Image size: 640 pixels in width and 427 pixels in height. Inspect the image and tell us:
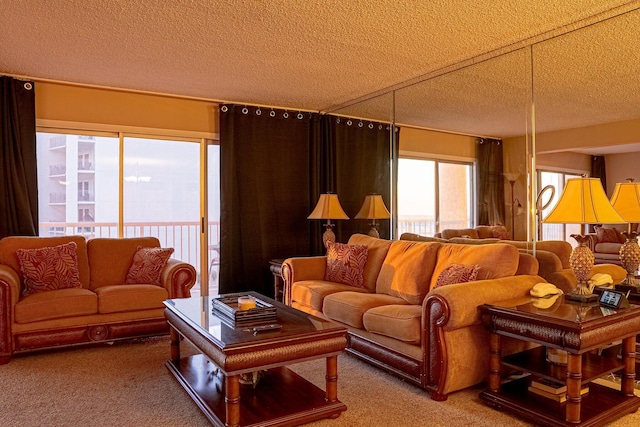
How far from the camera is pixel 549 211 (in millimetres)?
3301

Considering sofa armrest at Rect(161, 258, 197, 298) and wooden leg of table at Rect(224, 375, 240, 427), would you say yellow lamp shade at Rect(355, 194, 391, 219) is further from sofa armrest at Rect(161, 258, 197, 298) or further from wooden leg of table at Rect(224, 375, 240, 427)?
Answer: wooden leg of table at Rect(224, 375, 240, 427)

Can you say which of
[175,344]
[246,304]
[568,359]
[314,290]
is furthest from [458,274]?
[175,344]

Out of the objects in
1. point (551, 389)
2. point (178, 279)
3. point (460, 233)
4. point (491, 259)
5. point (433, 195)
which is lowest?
point (551, 389)

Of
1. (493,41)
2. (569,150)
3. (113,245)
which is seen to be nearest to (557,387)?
(569,150)

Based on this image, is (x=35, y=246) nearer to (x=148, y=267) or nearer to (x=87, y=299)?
(x=87, y=299)

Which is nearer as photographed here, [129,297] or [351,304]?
[351,304]

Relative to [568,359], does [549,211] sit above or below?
above

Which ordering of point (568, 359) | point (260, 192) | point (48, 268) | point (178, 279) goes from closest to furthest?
1. point (568, 359)
2. point (48, 268)
3. point (178, 279)
4. point (260, 192)

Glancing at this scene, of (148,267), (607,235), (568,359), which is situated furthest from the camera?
(148,267)

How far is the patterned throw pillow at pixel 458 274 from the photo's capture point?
309 centimetres

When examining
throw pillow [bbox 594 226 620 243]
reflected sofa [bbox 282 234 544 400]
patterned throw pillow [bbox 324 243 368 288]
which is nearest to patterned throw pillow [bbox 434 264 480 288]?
reflected sofa [bbox 282 234 544 400]

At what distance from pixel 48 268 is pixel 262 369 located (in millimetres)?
2507

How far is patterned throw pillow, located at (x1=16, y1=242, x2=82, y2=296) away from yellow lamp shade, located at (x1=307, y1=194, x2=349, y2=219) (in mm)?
2529

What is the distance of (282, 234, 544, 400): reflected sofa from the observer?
2688 mm
